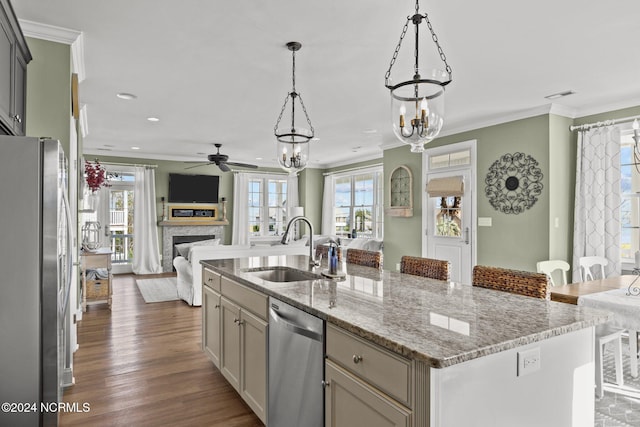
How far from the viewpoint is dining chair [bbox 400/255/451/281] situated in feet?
8.11

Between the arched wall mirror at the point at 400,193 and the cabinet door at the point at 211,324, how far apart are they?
4135 mm

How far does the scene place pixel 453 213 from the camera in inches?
230

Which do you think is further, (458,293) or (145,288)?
(145,288)

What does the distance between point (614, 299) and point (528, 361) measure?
1.75 metres

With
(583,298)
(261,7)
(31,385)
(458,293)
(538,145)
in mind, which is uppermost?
(261,7)

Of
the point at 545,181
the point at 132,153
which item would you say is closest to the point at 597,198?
the point at 545,181

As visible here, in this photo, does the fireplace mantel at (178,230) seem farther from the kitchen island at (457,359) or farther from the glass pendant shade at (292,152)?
the kitchen island at (457,359)

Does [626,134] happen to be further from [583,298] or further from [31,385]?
[31,385]

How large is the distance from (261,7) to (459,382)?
7.57 ft

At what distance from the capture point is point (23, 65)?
2562 mm

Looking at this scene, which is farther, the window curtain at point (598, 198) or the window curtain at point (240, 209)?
the window curtain at point (240, 209)

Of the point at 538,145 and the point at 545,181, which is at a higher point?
the point at 538,145

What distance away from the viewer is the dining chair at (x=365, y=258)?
303cm

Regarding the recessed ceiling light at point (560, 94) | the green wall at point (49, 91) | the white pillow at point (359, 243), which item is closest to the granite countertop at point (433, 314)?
the green wall at point (49, 91)
